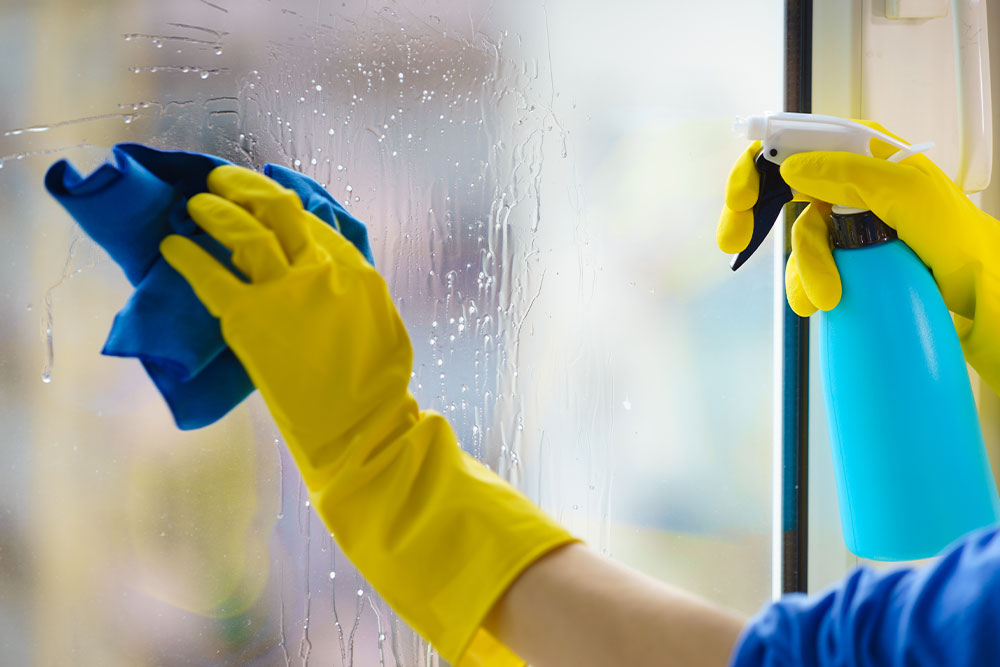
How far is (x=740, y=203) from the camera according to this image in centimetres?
66

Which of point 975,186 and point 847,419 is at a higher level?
point 975,186

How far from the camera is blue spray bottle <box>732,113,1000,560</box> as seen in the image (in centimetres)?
59

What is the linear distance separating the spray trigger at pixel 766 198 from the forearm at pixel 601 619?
1.34 feet

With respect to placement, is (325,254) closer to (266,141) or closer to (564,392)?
(266,141)

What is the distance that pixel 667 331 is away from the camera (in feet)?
2.75

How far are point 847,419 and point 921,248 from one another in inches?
6.0

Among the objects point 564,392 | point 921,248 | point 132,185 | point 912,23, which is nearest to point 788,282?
point 921,248

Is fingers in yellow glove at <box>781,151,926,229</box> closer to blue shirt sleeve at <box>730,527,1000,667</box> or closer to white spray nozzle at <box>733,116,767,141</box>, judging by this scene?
white spray nozzle at <box>733,116,767,141</box>

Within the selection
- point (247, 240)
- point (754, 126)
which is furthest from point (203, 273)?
point (754, 126)

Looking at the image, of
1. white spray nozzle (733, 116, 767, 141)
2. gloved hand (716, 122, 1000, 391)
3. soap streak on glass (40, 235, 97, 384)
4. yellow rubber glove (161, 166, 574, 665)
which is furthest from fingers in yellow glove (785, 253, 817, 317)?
soap streak on glass (40, 235, 97, 384)

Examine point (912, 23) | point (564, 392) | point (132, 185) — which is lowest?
point (564, 392)

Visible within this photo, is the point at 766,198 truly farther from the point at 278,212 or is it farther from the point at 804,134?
the point at 278,212

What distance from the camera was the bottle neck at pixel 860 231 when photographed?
0.63 meters

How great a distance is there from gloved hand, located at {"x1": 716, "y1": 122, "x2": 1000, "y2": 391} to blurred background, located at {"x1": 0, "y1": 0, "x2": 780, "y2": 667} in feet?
0.56
